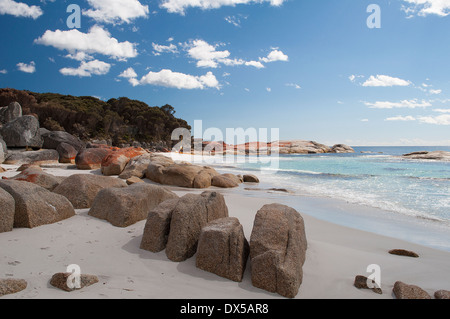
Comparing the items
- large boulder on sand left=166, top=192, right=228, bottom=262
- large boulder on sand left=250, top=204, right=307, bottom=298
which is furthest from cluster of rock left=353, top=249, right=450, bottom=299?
large boulder on sand left=166, top=192, right=228, bottom=262

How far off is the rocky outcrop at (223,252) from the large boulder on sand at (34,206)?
2762mm

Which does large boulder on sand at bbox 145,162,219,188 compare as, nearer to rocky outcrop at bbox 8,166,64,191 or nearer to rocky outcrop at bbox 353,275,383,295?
rocky outcrop at bbox 8,166,64,191

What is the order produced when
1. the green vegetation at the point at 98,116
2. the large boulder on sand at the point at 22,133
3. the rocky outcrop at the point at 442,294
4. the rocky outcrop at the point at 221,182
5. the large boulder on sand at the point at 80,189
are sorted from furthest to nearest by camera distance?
1. the green vegetation at the point at 98,116
2. the large boulder on sand at the point at 22,133
3. the rocky outcrop at the point at 221,182
4. the large boulder on sand at the point at 80,189
5. the rocky outcrop at the point at 442,294

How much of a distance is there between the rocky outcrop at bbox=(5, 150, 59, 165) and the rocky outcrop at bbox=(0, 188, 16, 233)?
38.4 feet

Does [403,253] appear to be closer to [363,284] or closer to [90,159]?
[363,284]

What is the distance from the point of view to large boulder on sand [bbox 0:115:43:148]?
16.0 m

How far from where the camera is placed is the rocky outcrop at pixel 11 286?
2.48 m

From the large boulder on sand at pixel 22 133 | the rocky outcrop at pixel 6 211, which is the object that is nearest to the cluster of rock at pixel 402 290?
the rocky outcrop at pixel 6 211

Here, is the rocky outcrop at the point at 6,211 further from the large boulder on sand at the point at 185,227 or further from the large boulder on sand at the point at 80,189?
the large boulder on sand at the point at 185,227

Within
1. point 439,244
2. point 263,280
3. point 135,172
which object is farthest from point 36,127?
point 439,244

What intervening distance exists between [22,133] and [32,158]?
3012 millimetres

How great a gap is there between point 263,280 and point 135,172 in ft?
30.6

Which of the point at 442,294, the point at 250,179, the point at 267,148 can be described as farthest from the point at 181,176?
the point at 267,148

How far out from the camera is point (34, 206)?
13.9ft
